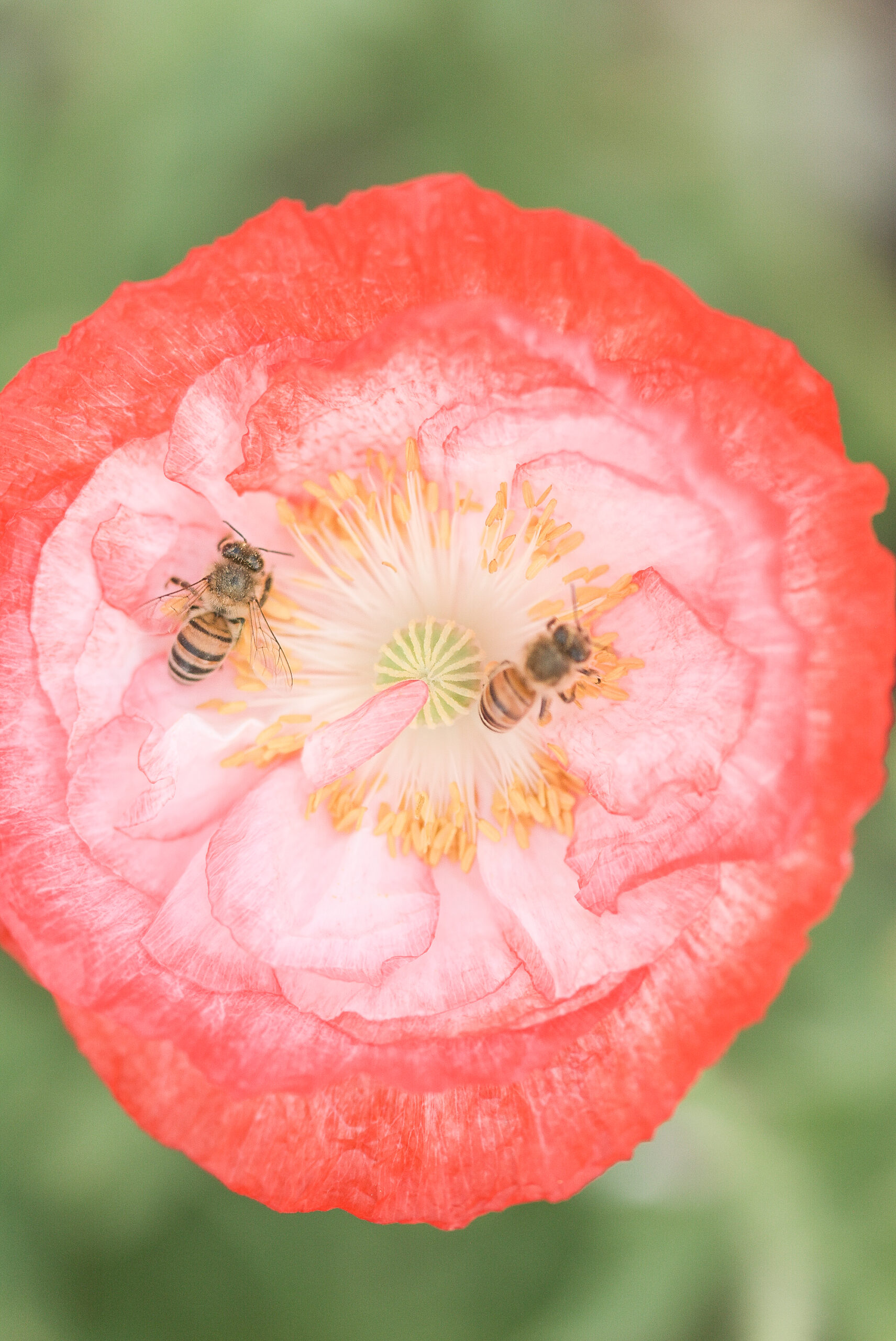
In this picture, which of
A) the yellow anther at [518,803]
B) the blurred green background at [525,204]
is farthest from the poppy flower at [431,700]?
the blurred green background at [525,204]

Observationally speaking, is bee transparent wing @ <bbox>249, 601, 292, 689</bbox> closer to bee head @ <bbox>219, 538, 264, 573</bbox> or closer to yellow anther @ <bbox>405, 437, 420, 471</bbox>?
bee head @ <bbox>219, 538, 264, 573</bbox>

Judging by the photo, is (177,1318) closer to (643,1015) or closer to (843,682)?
(643,1015)

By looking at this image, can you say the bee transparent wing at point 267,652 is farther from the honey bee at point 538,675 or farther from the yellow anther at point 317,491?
the honey bee at point 538,675

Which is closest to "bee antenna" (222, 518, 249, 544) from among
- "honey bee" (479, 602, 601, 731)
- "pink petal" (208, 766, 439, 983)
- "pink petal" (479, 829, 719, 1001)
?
"pink petal" (208, 766, 439, 983)

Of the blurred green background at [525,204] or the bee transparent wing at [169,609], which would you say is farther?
the blurred green background at [525,204]

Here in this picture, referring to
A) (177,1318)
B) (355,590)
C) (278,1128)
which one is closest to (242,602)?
(355,590)

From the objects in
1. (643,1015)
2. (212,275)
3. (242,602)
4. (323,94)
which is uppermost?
Answer: (323,94)
